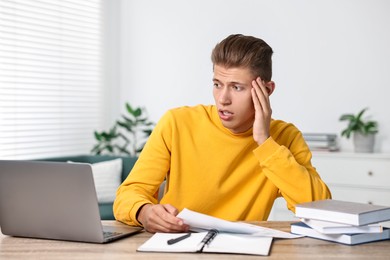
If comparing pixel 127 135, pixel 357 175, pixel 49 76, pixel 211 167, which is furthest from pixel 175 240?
pixel 127 135

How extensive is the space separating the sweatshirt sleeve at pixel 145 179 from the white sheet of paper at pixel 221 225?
239 mm

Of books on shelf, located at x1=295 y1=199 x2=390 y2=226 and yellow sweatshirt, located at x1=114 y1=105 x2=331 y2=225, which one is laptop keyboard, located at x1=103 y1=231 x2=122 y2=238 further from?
books on shelf, located at x1=295 y1=199 x2=390 y2=226

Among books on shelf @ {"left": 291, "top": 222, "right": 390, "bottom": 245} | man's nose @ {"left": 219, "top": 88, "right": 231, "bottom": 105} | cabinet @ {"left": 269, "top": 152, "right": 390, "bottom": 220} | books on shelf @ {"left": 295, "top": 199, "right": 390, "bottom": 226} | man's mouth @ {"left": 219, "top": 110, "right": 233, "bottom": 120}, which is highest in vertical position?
man's nose @ {"left": 219, "top": 88, "right": 231, "bottom": 105}

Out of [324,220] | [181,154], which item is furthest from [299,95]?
[324,220]

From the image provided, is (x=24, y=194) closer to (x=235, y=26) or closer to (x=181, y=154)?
(x=181, y=154)

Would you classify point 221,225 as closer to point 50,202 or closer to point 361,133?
point 50,202

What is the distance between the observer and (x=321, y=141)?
4957 millimetres

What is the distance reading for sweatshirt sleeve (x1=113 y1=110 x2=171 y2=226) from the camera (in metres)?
2.04

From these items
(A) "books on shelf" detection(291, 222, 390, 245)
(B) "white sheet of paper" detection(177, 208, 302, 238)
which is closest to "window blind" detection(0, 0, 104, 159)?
(B) "white sheet of paper" detection(177, 208, 302, 238)

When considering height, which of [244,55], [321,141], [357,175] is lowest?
[357,175]

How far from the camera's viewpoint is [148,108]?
5812 mm

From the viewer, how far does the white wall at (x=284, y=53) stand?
16.6 feet

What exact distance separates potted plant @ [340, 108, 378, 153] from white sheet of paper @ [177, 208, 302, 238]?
3165mm

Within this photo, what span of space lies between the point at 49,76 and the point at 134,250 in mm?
3716
